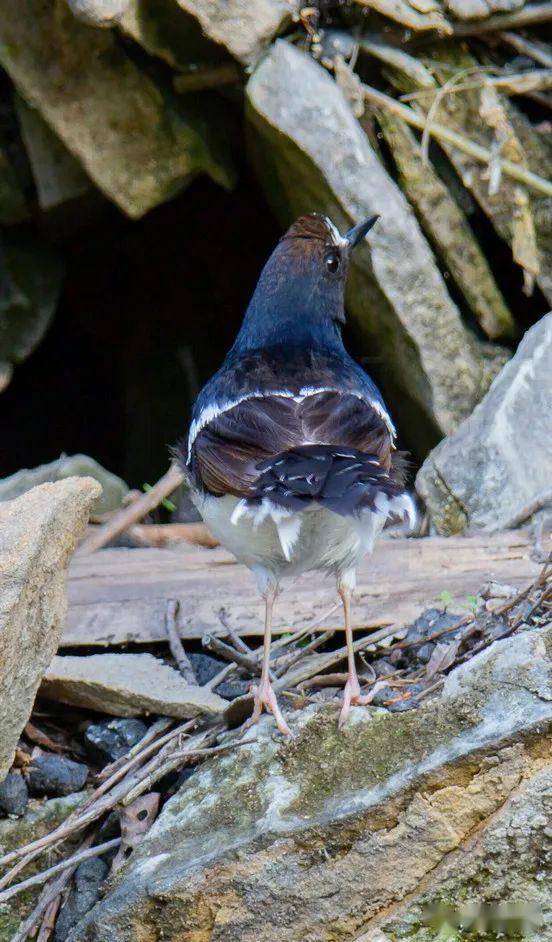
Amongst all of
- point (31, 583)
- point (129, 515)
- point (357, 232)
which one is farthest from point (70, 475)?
point (31, 583)

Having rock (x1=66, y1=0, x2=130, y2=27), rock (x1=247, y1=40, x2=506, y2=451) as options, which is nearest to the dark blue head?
rock (x1=247, y1=40, x2=506, y2=451)

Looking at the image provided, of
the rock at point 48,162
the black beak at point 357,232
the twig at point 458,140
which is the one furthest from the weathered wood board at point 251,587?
the rock at point 48,162

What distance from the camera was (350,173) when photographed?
556 centimetres

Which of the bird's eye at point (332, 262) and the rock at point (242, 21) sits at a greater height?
the rock at point (242, 21)

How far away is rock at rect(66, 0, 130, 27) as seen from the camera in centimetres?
513

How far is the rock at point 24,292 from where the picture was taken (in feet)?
22.7

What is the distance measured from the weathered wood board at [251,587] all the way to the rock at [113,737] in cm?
54

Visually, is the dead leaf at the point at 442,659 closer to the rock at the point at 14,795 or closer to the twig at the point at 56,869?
the twig at the point at 56,869

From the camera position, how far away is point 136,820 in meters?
3.25

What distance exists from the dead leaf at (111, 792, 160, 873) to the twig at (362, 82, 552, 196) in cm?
366

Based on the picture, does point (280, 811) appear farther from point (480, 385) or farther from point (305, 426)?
point (480, 385)

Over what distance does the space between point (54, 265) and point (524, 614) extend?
4434 mm

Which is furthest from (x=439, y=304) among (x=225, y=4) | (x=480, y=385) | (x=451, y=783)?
(x=451, y=783)

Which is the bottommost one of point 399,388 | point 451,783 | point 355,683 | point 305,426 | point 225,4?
point 399,388
